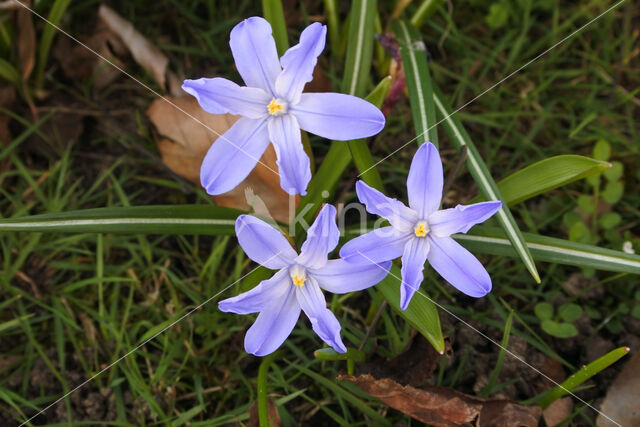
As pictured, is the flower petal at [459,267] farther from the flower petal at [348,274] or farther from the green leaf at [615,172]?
the green leaf at [615,172]

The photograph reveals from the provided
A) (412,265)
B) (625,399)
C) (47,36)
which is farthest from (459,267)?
(47,36)

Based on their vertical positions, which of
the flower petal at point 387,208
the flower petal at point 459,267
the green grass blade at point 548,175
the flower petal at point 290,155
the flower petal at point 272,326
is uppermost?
the flower petal at point 290,155

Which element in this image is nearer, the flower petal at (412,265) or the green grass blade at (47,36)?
the flower petal at (412,265)

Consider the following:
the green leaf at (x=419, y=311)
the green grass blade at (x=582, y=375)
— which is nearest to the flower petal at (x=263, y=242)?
the green leaf at (x=419, y=311)

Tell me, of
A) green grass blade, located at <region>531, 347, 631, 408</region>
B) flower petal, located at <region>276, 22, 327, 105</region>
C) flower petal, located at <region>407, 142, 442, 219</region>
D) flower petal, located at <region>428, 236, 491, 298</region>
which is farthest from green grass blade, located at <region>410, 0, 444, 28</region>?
green grass blade, located at <region>531, 347, 631, 408</region>

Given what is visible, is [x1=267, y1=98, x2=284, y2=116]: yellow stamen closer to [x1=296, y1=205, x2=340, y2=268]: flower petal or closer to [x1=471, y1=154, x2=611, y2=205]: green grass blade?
[x1=296, y1=205, x2=340, y2=268]: flower petal

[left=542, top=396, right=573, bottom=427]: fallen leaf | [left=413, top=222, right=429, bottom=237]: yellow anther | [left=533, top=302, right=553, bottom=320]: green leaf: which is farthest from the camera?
[left=533, top=302, right=553, bottom=320]: green leaf

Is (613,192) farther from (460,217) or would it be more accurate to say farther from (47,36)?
(47,36)
